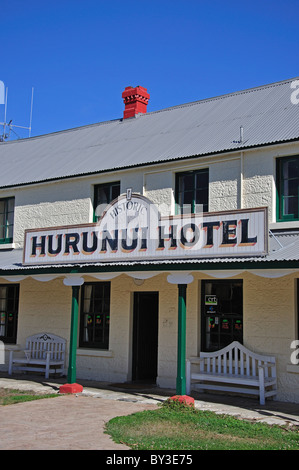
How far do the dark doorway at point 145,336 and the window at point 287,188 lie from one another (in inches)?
143

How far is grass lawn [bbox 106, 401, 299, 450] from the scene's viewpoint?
6574 millimetres

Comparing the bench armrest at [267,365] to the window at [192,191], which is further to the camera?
the window at [192,191]

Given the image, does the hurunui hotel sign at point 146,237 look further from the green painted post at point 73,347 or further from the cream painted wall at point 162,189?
the cream painted wall at point 162,189

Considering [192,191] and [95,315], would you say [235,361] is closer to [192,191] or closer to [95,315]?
[192,191]

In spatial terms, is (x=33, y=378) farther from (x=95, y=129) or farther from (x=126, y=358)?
(x=95, y=129)

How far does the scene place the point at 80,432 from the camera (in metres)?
7.28

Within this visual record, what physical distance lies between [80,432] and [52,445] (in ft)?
2.55

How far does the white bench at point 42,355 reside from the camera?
42.2 feet

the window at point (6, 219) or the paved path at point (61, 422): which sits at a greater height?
the window at point (6, 219)

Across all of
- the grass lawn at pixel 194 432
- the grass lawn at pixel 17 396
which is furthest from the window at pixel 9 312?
the grass lawn at pixel 194 432

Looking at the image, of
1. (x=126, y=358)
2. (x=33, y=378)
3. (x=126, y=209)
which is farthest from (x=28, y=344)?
(x=126, y=209)

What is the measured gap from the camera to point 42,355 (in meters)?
13.5

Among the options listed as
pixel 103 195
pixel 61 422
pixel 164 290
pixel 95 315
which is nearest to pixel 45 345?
pixel 95 315

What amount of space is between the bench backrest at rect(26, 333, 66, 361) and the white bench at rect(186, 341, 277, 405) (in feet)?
12.4
